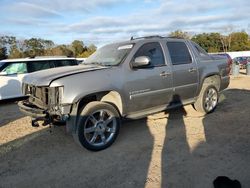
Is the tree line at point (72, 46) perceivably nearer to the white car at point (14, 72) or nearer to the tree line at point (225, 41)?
the tree line at point (225, 41)

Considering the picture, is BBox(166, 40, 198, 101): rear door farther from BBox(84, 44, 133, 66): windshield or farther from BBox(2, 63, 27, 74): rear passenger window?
BBox(2, 63, 27, 74): rear passenger window

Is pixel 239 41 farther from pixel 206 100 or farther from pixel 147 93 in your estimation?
pixel 147 93

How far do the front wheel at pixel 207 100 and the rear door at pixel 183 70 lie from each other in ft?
1.22

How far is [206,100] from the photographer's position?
283 inches

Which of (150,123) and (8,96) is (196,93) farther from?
(8,96)

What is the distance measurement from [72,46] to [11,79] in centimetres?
3627

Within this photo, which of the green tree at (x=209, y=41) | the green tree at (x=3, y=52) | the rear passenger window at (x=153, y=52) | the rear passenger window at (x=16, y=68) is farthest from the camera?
the green tree at (x=209, y=41)

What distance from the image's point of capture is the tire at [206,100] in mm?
7035

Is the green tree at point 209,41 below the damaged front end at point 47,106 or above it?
above

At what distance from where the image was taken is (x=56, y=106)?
4.66 m

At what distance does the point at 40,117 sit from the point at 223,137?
11.2 ft

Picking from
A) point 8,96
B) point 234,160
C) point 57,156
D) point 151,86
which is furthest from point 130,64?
point 8,96

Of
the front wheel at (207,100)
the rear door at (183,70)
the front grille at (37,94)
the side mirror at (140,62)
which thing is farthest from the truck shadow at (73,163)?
the front wheel at (207,100)

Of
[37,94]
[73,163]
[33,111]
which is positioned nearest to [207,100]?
[73,163]
